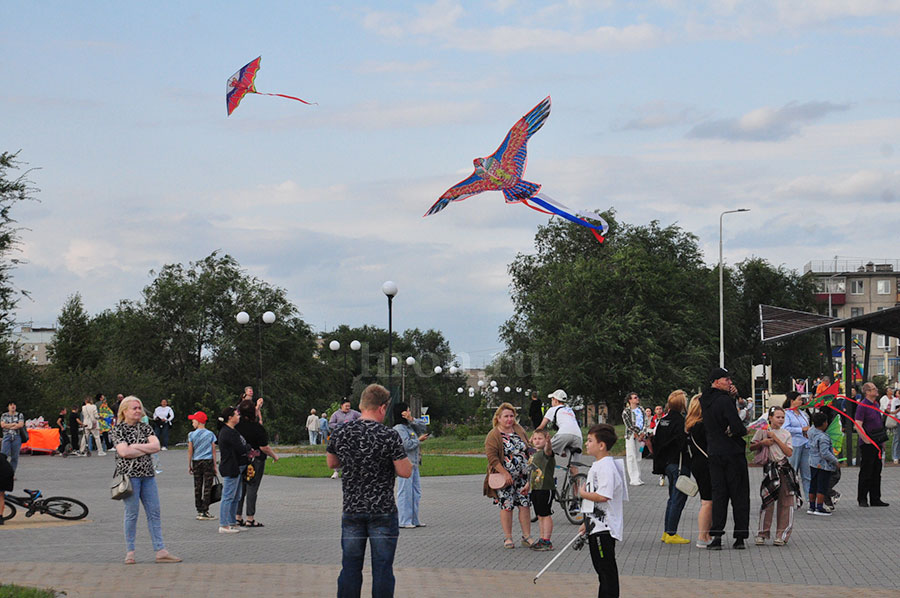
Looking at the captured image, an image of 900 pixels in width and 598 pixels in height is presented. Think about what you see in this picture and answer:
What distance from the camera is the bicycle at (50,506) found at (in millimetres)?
15727

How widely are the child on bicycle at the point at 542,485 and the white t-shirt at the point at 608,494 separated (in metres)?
3.83

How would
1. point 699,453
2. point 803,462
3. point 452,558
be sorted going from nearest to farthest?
point 452,558 → point 699,453 → point 803,462

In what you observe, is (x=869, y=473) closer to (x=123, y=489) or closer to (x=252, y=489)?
(x=252, y=489)

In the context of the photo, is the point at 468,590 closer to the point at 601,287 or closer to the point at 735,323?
the point at 601,287

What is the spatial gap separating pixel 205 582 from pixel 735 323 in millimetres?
72705

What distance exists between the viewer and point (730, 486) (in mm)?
12195

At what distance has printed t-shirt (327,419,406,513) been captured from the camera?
750 centimetres

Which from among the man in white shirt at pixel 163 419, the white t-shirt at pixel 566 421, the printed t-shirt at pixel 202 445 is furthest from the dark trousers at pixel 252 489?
the man in white shirt at pixel 163 419

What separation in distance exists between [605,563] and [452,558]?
3758 millimetres

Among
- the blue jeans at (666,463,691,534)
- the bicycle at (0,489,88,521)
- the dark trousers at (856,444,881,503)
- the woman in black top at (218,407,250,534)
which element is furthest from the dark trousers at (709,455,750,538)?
the bicycle at (0,489,88,521)

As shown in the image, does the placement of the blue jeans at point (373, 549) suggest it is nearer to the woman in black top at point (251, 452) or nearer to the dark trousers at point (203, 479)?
the woman in black top at point (251, 452)

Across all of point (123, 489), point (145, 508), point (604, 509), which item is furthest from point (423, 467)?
point (604, 509)

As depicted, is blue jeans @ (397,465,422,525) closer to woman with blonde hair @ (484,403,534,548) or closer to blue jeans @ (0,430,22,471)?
woman with blonde hair @ (484,403,534,548)

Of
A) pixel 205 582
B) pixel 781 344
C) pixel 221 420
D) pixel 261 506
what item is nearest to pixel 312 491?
pixel 261 506
